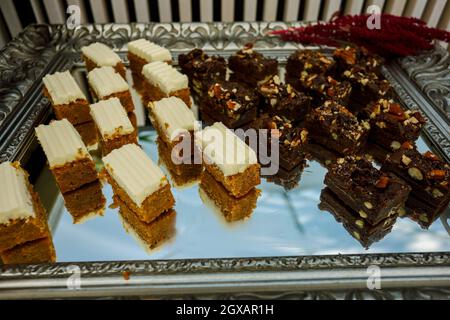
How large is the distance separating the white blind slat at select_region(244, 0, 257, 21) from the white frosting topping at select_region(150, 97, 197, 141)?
4.99 ft

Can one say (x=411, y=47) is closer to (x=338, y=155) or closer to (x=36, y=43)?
(x=338, y=155)

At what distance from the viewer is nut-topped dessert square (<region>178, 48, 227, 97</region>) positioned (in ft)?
8.66

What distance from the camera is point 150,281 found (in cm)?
159

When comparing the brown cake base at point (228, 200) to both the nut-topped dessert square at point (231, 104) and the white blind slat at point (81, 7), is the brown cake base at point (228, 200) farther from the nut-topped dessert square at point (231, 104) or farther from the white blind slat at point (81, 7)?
the white blind slat at point (81, 7)

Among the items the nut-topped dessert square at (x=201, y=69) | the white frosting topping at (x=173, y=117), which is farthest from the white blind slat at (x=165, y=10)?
the white frosting topping at (x=173, y=117)

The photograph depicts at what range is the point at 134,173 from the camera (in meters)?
1.81

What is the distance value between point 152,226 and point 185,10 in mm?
2197

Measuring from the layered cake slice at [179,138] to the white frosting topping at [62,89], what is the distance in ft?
1.59

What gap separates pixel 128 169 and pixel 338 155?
115 centimetres

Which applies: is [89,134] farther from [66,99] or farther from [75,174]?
[75,174]

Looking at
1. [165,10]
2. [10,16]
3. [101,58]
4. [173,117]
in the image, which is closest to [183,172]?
[173,117]

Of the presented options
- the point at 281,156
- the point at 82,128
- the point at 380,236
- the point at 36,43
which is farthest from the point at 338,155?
the point at 36,43

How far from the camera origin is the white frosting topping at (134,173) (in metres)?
1.75

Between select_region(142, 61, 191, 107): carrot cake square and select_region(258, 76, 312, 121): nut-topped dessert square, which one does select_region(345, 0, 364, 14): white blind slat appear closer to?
select_region(258, 76, 312, 121): nut-topped dessert square
